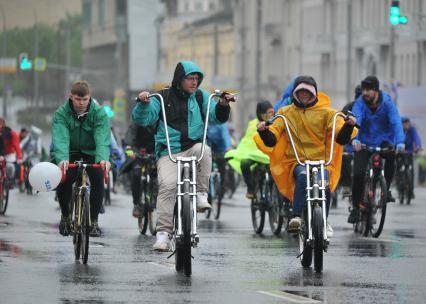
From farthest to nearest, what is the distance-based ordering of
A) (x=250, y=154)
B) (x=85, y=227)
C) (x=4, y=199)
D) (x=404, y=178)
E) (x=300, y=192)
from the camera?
(x=404, y=178) → (x=4, y=199) → (x=250, y=154) → (x=85, y=227) → (x=300, y=192)

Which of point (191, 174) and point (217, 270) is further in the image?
point (217, 270)

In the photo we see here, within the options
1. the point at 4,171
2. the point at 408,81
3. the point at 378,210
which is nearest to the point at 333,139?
the point at 378,210

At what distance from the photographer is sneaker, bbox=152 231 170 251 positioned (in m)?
14.9

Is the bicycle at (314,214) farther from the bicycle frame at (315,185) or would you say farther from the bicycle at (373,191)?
the bicycle at (373,191)

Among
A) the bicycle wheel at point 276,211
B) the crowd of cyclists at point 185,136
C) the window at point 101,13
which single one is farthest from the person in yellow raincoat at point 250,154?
the window at point 101,13

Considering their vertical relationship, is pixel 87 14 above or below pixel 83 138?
above

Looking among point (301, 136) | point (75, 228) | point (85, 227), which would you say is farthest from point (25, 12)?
point (301, 136)

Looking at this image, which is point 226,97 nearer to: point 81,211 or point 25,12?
point 81,211

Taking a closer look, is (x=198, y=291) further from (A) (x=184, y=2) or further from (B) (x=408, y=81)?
(A) (x=184, y=2)

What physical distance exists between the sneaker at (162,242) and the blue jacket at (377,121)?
17.9 ft

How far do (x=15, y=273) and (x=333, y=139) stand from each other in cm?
291

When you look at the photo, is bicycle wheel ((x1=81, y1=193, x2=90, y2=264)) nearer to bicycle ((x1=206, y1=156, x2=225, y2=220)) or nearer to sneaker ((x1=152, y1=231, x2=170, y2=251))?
sneaker ((x1=152, y1=231, x2=170, y2=251))

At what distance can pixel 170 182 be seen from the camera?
14.9 meters

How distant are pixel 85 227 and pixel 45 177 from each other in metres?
0.56
